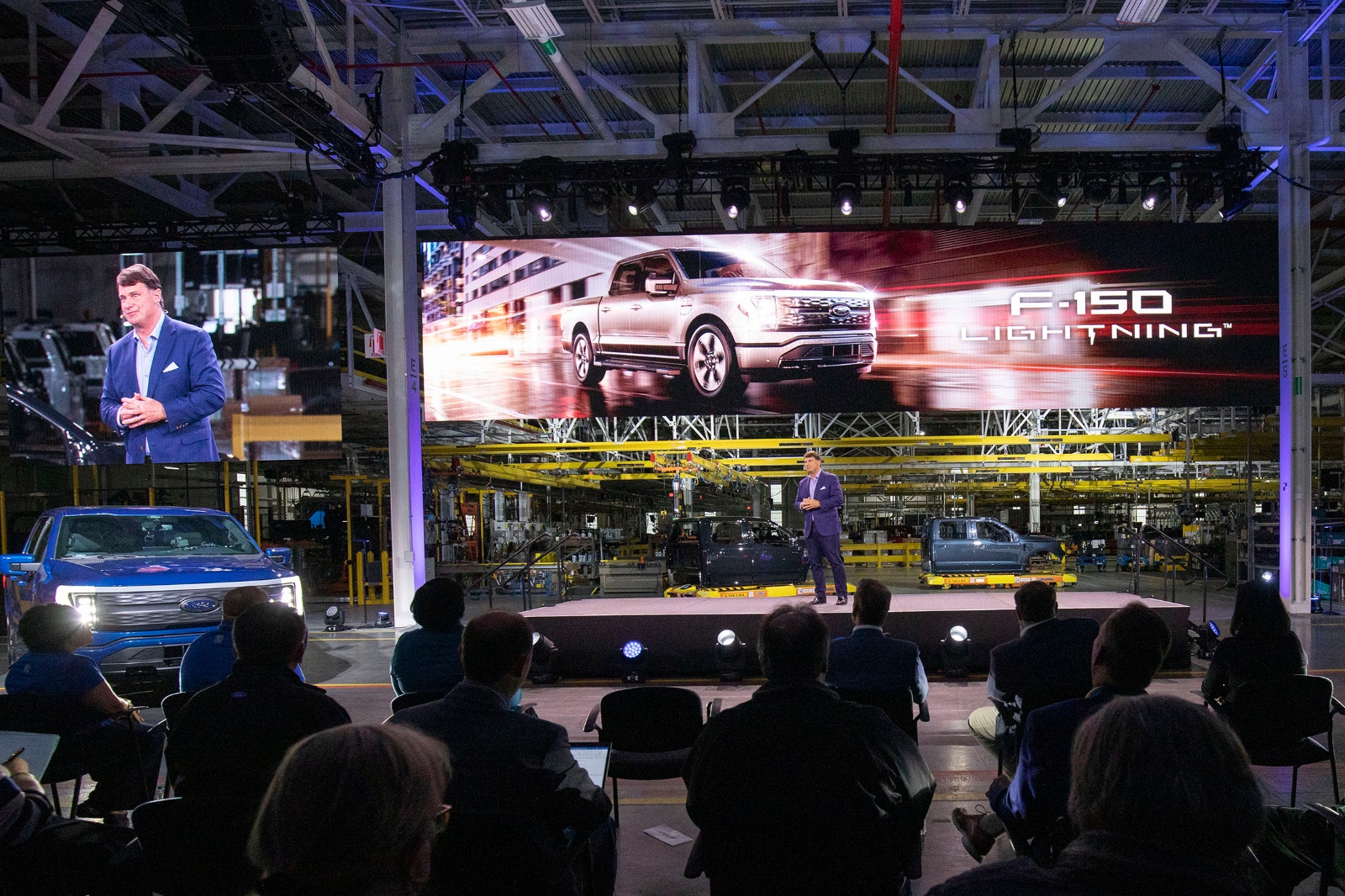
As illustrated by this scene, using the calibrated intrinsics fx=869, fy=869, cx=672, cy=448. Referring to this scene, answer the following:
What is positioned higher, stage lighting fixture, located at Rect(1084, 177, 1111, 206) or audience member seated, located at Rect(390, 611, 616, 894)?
stage lighting fixture, located at Rect(1084, 177, 1111, 206)

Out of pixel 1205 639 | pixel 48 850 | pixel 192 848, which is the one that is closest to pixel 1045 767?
pixel 192 848

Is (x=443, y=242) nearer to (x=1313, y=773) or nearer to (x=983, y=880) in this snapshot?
(x=1313, y=773)

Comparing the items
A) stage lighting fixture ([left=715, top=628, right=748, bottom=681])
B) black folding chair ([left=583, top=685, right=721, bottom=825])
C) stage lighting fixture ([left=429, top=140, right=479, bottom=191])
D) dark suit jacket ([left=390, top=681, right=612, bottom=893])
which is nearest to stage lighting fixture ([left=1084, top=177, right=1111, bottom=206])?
stage lighting fixture ([left=715, top=628, right=748, bottom=681])

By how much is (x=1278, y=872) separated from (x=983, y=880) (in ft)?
6.77

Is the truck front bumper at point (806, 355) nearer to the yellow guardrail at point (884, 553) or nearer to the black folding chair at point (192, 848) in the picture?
the black folding chair at point (192, 848)

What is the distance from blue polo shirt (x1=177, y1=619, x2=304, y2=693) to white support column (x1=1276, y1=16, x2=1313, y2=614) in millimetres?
12961

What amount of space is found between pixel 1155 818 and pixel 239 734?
2.72 m

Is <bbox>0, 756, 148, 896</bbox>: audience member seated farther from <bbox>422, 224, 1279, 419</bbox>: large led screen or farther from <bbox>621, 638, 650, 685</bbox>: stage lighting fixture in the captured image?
<bbox>422, 224, 1279, 419</bbox>: large led screen

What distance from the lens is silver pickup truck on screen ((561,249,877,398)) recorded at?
12.1 meters

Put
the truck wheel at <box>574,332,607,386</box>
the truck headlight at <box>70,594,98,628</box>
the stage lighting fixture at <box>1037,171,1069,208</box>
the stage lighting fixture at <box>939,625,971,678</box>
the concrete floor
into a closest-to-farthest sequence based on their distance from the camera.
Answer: the concrete floor → the truck headlight at <box>70,594,98,628</box> → the stage lighting fixture at <box>939,625,971,678</box> → the stage lighting fixture at <box>1037,171,1069,208</box> → the truck wheel at <box>574,332,607,386</box>

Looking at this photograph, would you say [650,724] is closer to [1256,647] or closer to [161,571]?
[1256,647]

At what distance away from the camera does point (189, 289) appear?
13.1 metres

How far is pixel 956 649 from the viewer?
8117 millimetres

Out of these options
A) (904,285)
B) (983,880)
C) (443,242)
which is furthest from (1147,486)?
(983,880)
